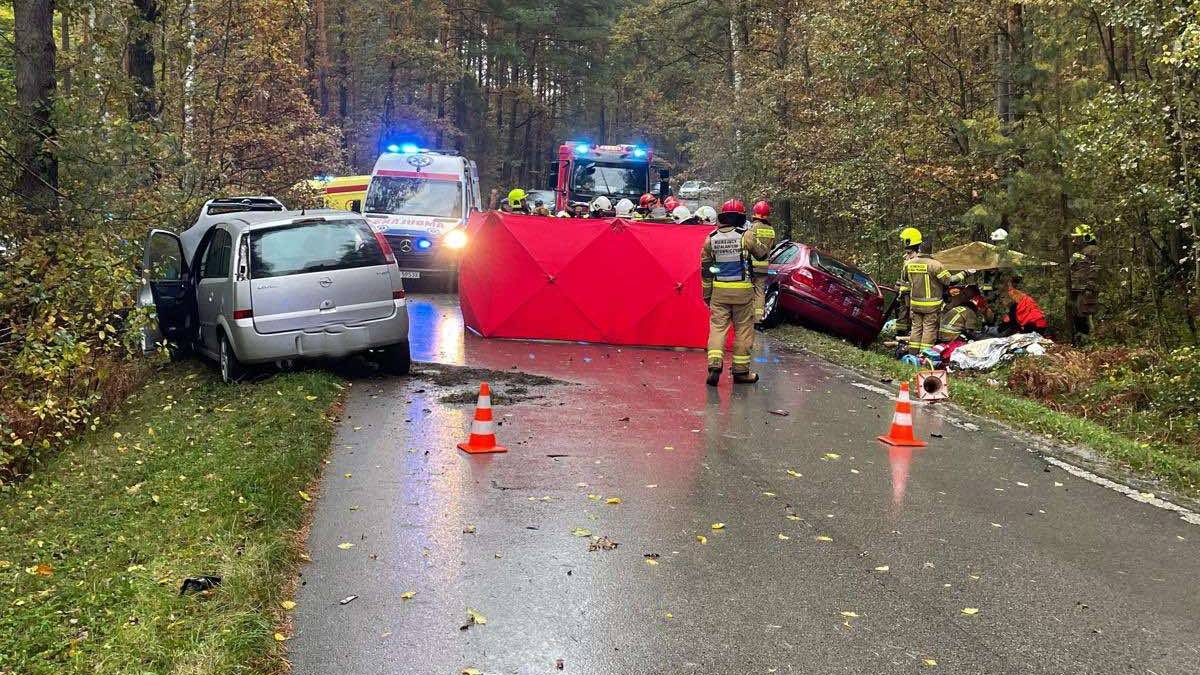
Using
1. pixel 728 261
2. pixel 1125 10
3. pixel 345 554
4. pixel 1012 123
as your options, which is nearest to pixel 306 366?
pixel 728 261

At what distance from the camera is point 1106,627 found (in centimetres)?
450

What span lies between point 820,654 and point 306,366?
26.1ft

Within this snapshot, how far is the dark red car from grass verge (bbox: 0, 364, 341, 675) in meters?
9.47

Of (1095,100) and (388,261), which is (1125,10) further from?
(388,261)

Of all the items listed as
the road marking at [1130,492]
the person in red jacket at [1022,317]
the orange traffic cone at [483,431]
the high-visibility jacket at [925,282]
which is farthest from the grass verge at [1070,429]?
the orange traffic cone at [483,431]

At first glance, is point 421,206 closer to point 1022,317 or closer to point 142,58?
point 142,58

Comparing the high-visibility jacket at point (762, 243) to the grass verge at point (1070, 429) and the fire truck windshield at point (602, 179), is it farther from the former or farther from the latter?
the fire truck windshield at point (602, 179)

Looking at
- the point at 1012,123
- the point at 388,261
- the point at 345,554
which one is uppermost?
the point at 1012,123

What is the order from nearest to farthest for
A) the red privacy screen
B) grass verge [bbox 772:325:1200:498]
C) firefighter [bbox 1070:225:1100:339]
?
grass verge [bbox 772:325:1200:498]
the red privacy screen
firefighter [bbox 1070:225:1100:339]

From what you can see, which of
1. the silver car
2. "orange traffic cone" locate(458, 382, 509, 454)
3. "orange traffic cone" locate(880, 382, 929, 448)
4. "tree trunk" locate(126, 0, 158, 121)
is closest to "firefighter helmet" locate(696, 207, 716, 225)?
the silver car

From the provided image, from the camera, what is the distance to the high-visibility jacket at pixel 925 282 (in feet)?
44.5

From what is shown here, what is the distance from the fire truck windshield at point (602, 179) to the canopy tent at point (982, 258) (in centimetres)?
790

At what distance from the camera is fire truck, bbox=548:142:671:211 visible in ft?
72.8

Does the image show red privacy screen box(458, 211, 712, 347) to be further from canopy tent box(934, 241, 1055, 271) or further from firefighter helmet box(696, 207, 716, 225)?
canopy tent box(934, 241, 1055, 271)
